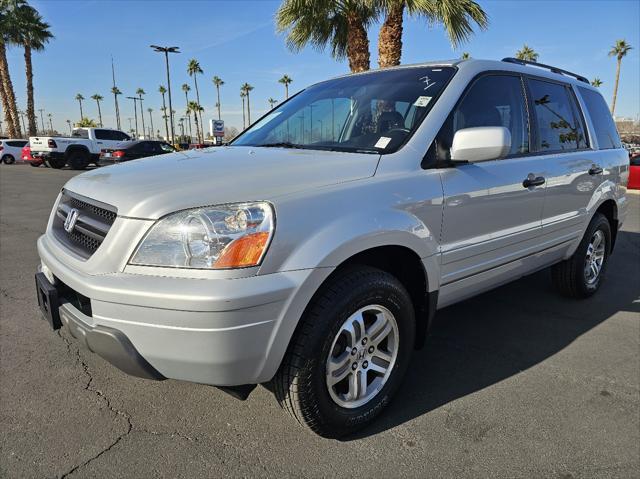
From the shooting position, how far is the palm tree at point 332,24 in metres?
11.0

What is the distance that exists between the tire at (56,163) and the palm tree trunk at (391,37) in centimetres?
1676

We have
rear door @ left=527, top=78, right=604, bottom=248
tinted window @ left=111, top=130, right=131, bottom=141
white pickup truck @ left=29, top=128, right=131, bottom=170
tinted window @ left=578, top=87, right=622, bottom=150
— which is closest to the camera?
rear door @ left=527, top=78, right=604, bottom=248

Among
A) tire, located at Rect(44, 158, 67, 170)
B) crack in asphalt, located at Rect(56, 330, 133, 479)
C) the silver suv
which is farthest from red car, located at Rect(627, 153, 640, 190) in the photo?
tire, located at Rect(44, 158, 67, 170)

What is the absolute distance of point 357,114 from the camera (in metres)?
2.99

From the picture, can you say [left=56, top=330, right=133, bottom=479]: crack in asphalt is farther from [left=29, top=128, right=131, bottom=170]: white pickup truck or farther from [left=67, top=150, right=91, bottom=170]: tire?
[left=67, top=150, right=91, bottom=170]: tire

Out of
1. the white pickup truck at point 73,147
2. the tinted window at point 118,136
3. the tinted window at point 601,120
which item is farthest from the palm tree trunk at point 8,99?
the tinted window at point 601,120

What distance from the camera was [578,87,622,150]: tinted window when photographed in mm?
4238

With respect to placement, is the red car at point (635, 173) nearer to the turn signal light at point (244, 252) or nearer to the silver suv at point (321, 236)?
the silver suv at point (321, 236)


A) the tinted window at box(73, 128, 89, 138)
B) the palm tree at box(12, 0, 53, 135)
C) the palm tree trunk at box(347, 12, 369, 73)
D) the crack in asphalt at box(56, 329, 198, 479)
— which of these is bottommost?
the crack in asphalt at box(56, 329, 198, 479)

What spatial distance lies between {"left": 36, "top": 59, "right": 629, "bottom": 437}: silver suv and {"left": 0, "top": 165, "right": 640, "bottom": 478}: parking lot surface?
27cm

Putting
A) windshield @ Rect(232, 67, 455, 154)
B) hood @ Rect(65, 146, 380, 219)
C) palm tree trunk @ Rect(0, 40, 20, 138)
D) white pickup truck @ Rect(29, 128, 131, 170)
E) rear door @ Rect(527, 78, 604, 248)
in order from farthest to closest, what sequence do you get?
palm tree trunk @ Rect(0, 40, 20, 138) < white pickup truck @ Rect(29, 128, 131, 170) < rear door @ Rect(527, 78, 604, 248) < windshield @ Rect(232, 67, 455, 154) < hood @ Rect(65, 146, 380, 219)

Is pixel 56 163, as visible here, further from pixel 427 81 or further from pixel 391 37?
pixel 427 81

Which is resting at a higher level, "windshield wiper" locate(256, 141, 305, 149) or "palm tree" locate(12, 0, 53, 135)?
"palm tree" locate(12, 0, 53, 135)

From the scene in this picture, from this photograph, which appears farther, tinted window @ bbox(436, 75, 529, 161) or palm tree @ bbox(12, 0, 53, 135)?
palm tree @ bbox(12, 0, 53, 135)
